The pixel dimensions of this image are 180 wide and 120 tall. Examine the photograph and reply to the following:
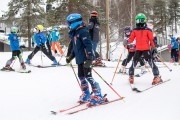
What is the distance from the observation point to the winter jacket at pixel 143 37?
336 inches

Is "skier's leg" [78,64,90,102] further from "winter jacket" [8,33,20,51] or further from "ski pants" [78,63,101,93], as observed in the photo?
"winter jacket" [8,33,20,51]

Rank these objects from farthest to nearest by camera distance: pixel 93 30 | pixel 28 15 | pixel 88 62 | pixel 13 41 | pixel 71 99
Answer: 1. pixel 28 15
2. pixel 93 30
3. pixel 13 41
4. pixel 71 99
5. pixel 88 62

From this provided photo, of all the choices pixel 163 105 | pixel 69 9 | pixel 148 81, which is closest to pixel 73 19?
pixel 163 105

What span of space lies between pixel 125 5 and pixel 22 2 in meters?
18.1

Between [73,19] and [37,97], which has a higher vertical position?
[73,19]

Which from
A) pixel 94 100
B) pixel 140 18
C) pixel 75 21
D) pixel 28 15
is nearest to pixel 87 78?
pixel 94 100

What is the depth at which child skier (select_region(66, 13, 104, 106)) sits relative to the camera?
20.7ft

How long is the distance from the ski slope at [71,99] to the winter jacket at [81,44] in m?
1.11

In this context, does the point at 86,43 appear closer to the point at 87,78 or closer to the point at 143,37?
the point at 87,78

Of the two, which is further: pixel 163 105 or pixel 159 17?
pixel 159 17

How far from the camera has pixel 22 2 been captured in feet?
121

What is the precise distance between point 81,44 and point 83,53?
0.19 m

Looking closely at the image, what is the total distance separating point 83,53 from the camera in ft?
21.5

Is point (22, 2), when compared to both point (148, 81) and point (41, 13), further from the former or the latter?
point (148, 81)
